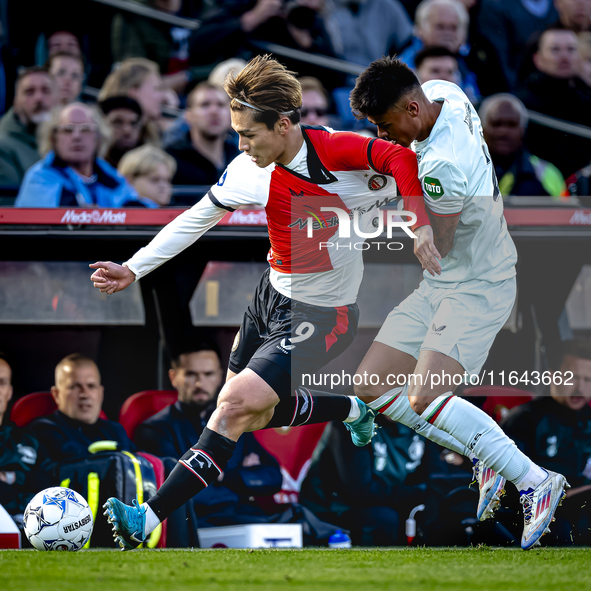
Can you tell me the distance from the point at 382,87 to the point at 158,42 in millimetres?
4331

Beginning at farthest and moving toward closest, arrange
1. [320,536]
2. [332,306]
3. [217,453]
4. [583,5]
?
[583,5], [320,536], [332,306], [217,453]

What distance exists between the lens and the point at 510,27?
746 centimetres

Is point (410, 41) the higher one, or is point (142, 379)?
point (410, 41)

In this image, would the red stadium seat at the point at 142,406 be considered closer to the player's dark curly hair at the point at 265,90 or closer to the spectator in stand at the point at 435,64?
the player's dark curly hair at the point at 265,90

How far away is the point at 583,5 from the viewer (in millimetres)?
Answer: 7320

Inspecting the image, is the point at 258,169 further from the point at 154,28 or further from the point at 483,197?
the point at 154,28

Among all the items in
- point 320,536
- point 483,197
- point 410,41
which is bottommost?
point 320,536

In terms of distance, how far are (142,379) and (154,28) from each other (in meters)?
3.79

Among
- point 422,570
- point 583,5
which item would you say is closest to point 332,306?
point 422,570

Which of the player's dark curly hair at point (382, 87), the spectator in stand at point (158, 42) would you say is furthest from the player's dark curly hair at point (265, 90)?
the spectator in stand at point (158, 42)

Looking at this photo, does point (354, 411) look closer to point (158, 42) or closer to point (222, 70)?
point (222, 70)

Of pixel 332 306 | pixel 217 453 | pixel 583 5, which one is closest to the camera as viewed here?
pixel 217 453

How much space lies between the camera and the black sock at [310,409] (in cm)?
414

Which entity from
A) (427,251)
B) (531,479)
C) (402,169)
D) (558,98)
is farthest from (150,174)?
(558,98)
